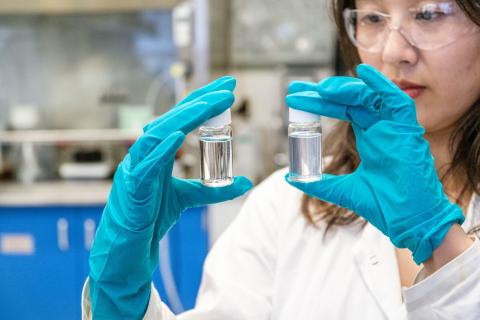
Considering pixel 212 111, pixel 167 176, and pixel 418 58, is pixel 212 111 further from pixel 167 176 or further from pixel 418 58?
pixel 418 58

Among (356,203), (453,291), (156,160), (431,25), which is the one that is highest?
(431,25)

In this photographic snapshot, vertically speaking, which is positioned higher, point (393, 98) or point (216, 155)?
point (393, 98)

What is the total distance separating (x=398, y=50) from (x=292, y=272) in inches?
20.9

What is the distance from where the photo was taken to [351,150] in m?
1.28

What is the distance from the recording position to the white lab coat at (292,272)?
1137mm

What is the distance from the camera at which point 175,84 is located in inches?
111

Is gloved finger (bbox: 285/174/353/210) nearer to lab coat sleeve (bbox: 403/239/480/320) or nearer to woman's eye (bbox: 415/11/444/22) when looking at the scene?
lab coat sleeve (bbox: 403/239/480/320)

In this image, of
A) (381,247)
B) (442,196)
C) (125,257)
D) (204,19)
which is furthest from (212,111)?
(204,19)

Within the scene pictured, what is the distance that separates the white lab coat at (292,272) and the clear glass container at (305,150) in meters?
0.27

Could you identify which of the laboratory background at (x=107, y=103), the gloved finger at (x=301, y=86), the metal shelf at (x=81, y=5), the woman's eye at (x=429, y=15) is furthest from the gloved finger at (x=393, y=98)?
the metal shelf at (x=81, y=5)

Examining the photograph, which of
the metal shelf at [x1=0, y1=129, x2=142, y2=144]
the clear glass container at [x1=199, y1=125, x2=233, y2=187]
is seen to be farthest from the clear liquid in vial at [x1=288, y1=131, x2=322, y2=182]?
the metal shelf at [x1=0, y1=129, x2=142, y2=144]

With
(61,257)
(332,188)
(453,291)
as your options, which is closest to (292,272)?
(332,188)

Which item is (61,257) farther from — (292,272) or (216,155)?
(216,155)

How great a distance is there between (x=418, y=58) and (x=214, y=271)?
0.64 meters
